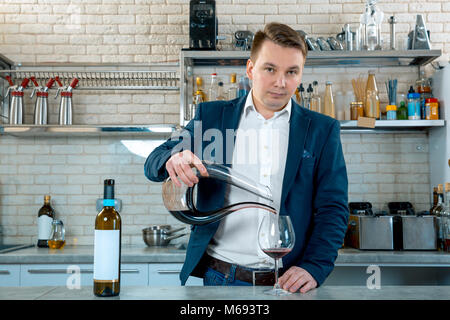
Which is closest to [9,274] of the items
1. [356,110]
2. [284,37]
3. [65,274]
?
[65,274]

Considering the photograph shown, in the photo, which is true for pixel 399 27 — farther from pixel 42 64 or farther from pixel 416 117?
pixel 42 64

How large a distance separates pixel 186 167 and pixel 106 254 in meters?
0.32

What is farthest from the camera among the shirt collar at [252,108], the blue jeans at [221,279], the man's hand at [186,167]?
the shirt collar at [252,108]

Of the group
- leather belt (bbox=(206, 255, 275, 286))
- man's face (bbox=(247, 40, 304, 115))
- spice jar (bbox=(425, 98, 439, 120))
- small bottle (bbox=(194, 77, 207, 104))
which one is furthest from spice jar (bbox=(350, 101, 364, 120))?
leather belt (bbox=(206, 255, 275, 286))

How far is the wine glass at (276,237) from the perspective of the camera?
1.23 metres

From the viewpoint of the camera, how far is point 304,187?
1.66 metres

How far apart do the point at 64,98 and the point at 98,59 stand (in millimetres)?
438

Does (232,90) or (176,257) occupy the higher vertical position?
(232,90)

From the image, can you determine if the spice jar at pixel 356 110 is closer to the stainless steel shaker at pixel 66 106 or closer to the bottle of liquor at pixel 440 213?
the bottle of liquor at pixel 440 213

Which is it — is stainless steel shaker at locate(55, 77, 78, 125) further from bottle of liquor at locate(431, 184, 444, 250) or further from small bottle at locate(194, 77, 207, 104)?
bottle of liquor at locate(431, 184, 444, 250)

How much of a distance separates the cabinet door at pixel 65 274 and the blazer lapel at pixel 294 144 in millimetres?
1462

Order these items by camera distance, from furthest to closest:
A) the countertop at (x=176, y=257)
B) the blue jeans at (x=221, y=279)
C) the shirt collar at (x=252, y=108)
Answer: the countertop at (x=176, y=257), the shirt collar at (x=252, y=108), the blue jeans at (x=221, y=279)

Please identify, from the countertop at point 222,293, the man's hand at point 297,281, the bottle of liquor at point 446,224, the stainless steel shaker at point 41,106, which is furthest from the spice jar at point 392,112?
the stainless steel shaker at point 41,106

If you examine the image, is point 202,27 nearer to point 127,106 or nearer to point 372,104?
point 127,106
